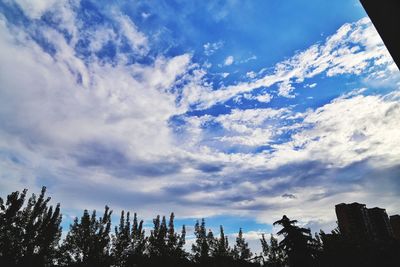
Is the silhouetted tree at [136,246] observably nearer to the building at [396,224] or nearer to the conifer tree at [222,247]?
the conifer tree at [222,247]

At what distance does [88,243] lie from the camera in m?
43.3

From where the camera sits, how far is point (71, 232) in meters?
45.1

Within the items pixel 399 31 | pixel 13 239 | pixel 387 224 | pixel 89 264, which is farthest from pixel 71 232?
pixel 387 224

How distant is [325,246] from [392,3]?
3937 cm

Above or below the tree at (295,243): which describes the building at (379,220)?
above

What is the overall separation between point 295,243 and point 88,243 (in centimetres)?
3078

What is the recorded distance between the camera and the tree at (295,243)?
27.0 m

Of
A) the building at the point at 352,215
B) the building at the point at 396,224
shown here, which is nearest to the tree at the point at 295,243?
the building at the point at 352,215

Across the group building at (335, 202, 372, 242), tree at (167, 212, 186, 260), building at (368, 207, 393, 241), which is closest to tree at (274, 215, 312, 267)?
tree at (167, 212, 186, 260)

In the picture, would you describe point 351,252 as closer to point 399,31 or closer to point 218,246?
point 218,246

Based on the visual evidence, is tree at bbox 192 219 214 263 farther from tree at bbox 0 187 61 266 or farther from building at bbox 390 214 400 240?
building at bbox 390 214 400 240

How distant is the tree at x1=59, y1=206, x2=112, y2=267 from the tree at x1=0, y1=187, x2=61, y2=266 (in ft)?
7.28

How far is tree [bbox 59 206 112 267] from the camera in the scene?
40766mm

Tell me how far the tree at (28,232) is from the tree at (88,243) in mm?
2218
